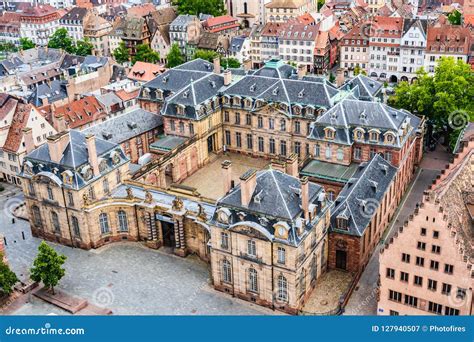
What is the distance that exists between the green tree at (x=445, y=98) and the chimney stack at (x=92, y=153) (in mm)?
65743

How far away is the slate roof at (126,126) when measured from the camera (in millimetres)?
105562

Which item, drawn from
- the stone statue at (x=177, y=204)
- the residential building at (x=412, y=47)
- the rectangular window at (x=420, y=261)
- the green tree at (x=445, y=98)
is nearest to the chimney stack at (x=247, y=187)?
the stone statue at (x=177, y=204)

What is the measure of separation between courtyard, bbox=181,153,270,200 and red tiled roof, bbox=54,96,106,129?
3159 cm

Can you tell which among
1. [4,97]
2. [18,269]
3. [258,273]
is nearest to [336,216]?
[258,273]

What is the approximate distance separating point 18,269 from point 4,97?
178ft

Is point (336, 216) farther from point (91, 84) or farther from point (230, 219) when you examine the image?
point (91, 84)

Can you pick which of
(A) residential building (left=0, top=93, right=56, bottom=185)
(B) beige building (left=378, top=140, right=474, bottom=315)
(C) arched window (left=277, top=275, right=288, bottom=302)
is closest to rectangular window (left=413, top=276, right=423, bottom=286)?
(B) beige building (left=378, top=140, right=474, bottom=315)

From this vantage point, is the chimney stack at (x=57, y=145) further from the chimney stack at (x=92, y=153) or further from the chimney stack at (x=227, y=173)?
the chimney stack at (x=227, y=173)

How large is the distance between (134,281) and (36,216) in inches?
894

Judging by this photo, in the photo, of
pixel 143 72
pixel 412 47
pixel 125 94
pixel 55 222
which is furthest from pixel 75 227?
pixel 412 47

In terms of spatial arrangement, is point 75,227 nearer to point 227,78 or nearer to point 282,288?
point 282,288

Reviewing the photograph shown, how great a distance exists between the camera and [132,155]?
11181cm

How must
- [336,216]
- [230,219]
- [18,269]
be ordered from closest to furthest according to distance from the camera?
[230,219], [336,216], [18,269]

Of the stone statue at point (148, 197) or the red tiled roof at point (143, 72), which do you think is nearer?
the stone statue at point (148, 197)
